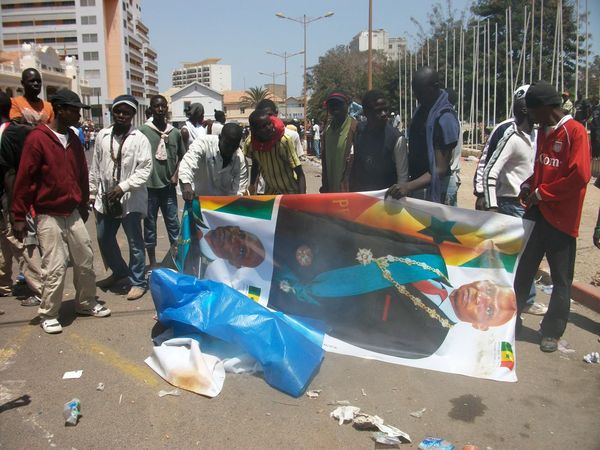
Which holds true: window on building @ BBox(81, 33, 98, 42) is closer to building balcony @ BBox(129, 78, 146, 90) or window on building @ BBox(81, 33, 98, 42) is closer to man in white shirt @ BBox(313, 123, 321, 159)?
building balcony @ BBox(129, 78, 146, 90)

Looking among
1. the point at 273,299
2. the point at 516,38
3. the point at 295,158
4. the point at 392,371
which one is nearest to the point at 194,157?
the point at 295,158

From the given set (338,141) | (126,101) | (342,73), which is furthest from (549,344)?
(342,73)

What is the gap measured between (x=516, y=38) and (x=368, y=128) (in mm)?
37994

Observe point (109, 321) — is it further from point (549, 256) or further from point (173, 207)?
point (549, 256)

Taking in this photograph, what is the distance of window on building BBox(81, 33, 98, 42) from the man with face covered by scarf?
9976cm

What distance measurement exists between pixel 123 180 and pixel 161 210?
90cm

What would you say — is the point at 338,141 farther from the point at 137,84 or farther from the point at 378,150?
the point at 137,84

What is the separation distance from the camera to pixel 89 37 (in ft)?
306

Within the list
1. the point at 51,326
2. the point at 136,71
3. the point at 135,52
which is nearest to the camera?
the point at 51,326

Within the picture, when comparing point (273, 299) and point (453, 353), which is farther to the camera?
point (273, 299)

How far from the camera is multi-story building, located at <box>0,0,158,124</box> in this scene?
92.8 m

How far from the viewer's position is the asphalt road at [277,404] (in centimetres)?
301

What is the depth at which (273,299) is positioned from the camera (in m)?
4.46

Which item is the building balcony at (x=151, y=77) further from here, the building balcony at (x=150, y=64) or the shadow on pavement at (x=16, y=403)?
the shadow on pavement at (x=16, y=403)
